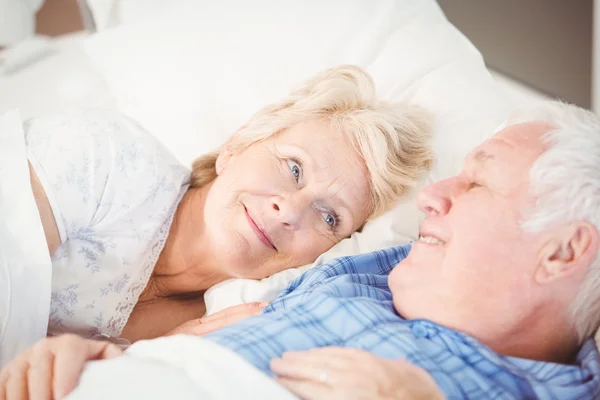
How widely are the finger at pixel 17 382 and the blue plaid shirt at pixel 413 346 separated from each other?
0.29 m

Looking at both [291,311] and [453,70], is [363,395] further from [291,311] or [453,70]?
[453,70]

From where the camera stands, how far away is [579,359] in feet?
3.20

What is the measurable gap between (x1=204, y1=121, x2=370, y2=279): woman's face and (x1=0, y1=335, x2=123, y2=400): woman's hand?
423 mm

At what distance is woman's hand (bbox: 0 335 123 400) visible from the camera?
90cm

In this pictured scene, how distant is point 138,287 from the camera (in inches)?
55.9

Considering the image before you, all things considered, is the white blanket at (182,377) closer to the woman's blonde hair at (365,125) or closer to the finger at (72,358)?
the finger at (72,358)

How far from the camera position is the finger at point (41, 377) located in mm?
898

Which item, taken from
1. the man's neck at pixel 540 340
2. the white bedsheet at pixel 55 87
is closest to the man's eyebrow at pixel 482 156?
Answer: the man's neck at pixel 540 340

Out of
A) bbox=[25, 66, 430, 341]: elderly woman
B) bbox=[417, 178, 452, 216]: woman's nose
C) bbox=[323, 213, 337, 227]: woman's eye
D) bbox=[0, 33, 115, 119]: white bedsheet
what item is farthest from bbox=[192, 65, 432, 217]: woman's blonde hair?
bbox=[0, 33, 115, 119]: white bedsheet

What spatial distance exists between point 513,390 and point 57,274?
94 centimetres

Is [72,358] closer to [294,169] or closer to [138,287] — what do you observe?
[138,287]

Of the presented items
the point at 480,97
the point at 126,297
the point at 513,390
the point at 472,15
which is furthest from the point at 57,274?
the point at 472,15

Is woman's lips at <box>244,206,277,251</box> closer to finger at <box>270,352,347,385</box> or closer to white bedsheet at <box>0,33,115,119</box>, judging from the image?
finger at <box>270,352,347,385</box>

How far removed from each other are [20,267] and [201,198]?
45 cm
